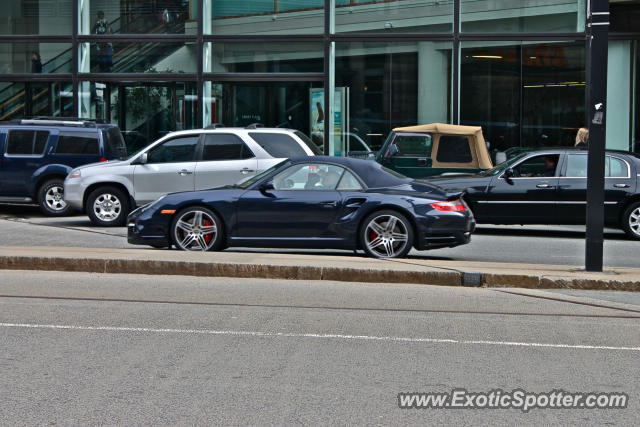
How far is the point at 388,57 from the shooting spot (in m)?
22.7

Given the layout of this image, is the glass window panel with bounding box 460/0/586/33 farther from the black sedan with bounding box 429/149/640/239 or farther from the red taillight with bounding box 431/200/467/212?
the red taillight with bounding box 431/200/467/212

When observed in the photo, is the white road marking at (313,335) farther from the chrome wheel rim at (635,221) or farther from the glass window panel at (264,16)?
the glass window panel at (264,16)

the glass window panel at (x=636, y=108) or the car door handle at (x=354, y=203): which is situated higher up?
the glass window panel at (x=636, y=108)

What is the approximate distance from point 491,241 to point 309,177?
422cm

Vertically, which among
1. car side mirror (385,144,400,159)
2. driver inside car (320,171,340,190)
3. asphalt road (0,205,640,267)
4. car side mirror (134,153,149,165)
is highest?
car side mirror (385,144,400,159)

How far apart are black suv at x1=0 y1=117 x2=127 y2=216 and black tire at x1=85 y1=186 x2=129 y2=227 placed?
68.9 inches

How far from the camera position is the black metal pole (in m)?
10.0

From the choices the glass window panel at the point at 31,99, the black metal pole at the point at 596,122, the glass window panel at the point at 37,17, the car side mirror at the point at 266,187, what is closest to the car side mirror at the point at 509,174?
the car side mirror at the point at 266,187

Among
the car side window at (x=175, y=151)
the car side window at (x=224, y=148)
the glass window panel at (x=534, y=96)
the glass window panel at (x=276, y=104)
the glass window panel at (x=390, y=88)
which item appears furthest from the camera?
the glass window panel at (x=276, y=104)

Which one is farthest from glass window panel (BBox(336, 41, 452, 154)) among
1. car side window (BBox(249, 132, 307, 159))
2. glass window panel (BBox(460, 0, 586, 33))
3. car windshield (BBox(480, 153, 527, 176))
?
car windshield (BBox(480, 153, 527, 176))

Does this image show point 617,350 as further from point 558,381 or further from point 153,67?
point 153,67

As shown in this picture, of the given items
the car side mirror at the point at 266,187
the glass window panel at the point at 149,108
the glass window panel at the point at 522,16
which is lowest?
the car side mirror at the point at 266,187

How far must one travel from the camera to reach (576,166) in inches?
610

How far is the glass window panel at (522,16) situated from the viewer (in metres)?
22.4
